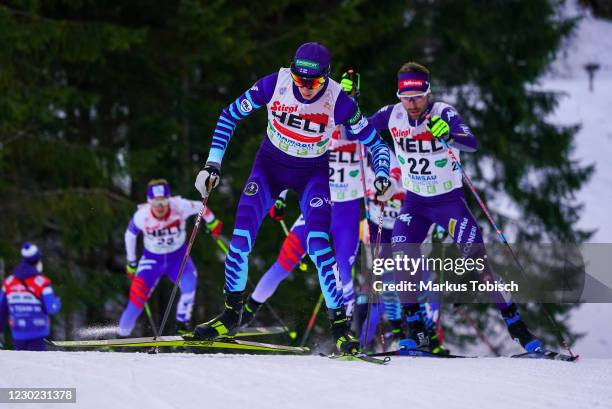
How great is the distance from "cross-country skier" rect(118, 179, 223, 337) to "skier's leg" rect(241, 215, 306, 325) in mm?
1742

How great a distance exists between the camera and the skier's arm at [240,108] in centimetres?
741

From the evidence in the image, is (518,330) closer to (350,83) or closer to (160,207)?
(350,83)

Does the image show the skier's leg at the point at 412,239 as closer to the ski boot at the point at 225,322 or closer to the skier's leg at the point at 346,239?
the skier's leg at the point at 346,239

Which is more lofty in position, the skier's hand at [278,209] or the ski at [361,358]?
the skier's hand at [278,209]

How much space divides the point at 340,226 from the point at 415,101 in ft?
6.44

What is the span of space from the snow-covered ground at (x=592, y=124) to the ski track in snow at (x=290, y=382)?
1775cm

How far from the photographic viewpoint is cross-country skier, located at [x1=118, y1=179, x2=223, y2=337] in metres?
11.1

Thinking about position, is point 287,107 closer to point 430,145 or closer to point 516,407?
point 430,145

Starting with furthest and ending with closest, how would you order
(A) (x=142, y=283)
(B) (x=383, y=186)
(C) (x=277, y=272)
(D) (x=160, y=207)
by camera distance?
(A) (x=142, y=283) < (D) (x=160, y=207) < (C) (x=277, y=272) < (B) (x=383, y=186)

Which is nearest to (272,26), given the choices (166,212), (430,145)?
(166,212)

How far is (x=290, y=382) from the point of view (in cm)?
606

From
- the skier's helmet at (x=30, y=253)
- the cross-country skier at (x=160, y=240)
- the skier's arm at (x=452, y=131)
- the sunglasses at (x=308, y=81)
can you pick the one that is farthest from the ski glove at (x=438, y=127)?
the skier's helmet at (x=30, y=253)

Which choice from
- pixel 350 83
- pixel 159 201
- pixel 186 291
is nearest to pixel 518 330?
pixel 350 83

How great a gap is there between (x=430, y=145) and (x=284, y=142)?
5.51 feet
